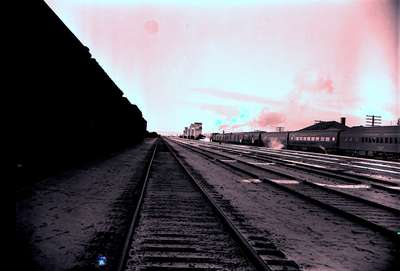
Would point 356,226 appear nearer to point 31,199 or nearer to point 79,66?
point 31,199

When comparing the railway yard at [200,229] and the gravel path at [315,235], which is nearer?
the railway yard at [200,229]

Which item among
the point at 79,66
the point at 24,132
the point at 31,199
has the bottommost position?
the point at 31,199

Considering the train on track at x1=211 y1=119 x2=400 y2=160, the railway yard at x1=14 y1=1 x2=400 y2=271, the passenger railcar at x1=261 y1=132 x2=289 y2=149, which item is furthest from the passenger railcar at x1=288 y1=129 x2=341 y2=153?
the railway yard at x1=14 y1=1 x2=400 y2=271

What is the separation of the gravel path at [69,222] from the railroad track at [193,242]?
0.36 meters

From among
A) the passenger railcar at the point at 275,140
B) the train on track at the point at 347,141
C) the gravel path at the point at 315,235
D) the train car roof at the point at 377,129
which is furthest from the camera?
the passenger railcar at the point at 275,140

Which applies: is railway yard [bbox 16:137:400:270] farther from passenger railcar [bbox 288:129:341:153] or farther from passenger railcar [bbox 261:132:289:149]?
passenger railcar [bbox 261:132:289:149]

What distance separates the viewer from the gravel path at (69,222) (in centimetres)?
439

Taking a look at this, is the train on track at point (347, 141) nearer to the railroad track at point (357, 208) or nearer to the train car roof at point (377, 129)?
the train car roof at point (377, 129)

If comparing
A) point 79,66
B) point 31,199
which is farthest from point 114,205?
point 79,66

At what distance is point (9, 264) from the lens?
12.8ft

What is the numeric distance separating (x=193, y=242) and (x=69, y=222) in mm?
2570

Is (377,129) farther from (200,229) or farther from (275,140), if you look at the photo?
(200,229)

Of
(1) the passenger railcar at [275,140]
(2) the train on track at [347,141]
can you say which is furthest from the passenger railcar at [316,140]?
(1) the passenger railcar at [275,140]

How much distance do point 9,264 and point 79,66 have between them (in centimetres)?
1023
